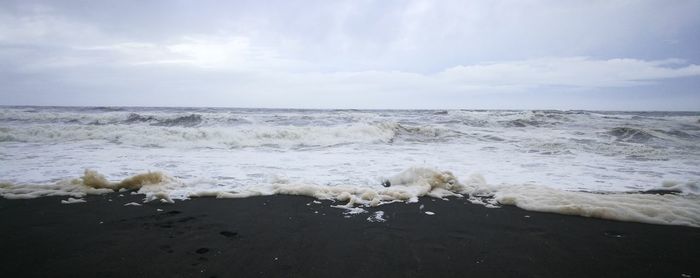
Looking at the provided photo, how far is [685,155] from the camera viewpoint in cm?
1021

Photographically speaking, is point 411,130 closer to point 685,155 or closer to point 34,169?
point 685,155

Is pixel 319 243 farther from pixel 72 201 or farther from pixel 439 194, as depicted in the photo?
pixel 72 201

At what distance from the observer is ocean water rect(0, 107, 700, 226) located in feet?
16.4

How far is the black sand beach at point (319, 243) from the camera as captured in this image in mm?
2820

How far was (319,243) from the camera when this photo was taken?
3.37 meters

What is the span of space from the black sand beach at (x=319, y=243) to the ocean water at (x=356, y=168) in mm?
517

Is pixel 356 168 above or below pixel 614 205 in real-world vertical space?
below

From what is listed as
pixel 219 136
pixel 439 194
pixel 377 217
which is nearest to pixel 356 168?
pixel 439 194

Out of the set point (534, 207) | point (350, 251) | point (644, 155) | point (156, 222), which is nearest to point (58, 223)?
point (156, 222)

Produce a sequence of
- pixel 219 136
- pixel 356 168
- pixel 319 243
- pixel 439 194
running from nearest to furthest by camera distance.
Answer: pixel 319 243
pixel 439 194
pixel 356 168
pixel 219 136

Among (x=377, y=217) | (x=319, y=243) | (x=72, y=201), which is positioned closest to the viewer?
(x=319, y=243)

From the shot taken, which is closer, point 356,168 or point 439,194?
point 439,194

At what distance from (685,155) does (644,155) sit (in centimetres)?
151

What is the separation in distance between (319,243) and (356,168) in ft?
14.3
